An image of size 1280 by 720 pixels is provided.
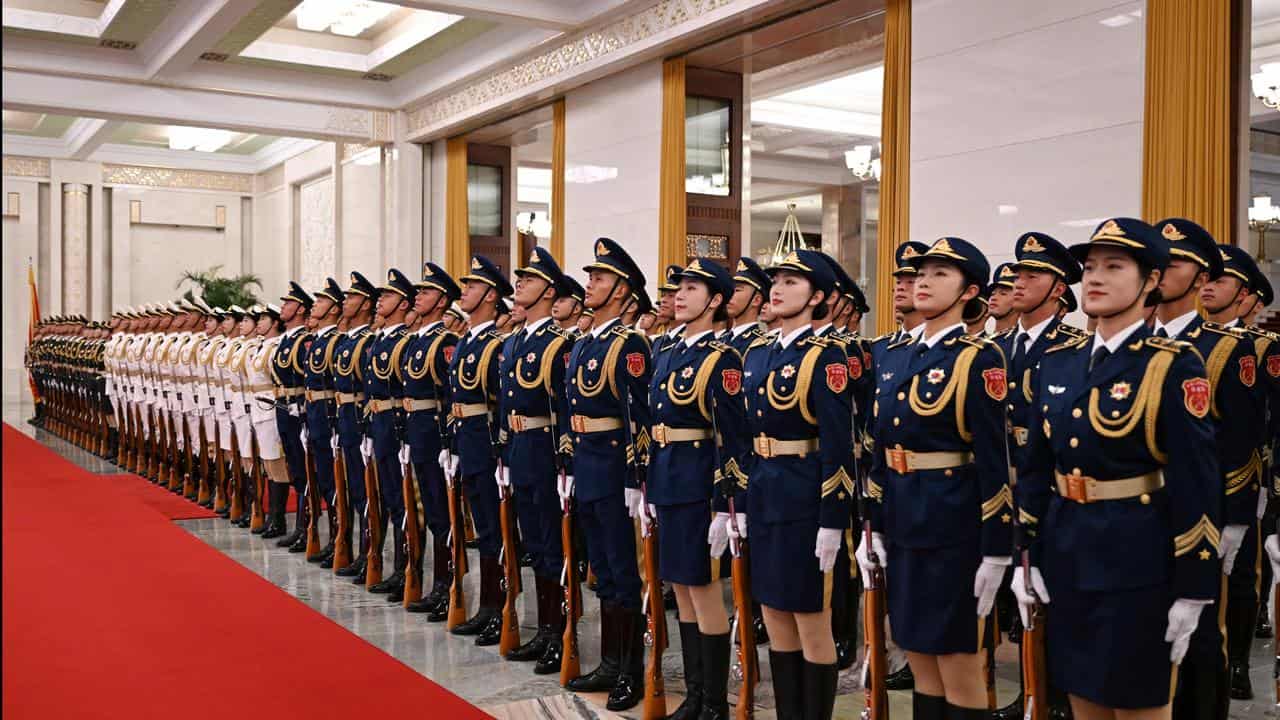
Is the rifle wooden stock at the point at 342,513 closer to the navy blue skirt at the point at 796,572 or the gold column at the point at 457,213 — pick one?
the navy blue skirt at the point at 796,572

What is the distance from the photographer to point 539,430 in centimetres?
464

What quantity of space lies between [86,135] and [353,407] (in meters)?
13.3

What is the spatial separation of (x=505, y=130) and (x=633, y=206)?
123 inches

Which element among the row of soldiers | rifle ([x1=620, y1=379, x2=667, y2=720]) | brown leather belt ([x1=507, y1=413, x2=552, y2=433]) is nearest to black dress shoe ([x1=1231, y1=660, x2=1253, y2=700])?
the row of soldiers

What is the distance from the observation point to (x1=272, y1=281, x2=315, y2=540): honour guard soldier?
7.10 meters

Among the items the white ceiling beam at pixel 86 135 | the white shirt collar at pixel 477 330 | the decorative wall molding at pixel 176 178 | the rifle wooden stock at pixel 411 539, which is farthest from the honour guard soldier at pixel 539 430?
the decorative wall molding at pixel 176 178

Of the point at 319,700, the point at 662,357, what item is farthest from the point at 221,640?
the point at 662,357

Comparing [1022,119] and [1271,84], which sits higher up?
[1271,84]

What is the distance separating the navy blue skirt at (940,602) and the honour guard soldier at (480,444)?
7.86 feet

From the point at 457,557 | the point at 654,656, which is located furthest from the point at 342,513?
the point at 654,656

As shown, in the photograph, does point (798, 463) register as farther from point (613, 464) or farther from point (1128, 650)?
point (1128, 650)

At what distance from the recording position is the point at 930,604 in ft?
9.82

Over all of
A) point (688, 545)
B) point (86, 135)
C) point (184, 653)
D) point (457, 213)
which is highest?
point (86, 135)

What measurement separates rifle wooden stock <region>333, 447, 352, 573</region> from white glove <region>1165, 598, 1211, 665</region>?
4.82 meters
